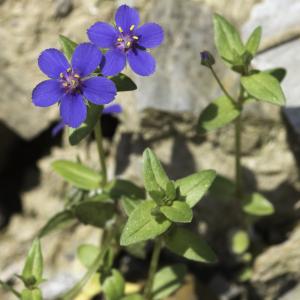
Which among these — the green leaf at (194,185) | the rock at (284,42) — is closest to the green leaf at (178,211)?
the green leaf at (194,185)

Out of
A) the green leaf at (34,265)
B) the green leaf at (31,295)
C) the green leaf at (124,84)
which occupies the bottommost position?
the green leaf at (31,295)

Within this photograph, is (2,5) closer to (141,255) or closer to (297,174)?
(141,255)

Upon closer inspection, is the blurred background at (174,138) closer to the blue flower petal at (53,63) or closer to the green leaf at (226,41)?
the green leaf at (226,41)

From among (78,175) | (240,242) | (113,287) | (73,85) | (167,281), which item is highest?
(73,85)

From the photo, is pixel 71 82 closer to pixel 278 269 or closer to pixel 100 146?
pixel 100 146

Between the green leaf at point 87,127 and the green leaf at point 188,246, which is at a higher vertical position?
the green leaf at point 87,127

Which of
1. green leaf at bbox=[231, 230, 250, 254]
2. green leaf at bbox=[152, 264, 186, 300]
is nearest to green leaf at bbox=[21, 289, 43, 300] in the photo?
green leaf at bbox=[152, 264, 186, 300]

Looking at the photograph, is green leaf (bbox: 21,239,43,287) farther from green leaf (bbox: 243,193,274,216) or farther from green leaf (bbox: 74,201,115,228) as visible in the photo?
green leaf (bbox: 243,193,274,216)

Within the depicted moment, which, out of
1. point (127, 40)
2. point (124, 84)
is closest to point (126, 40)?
point (127, 40)
